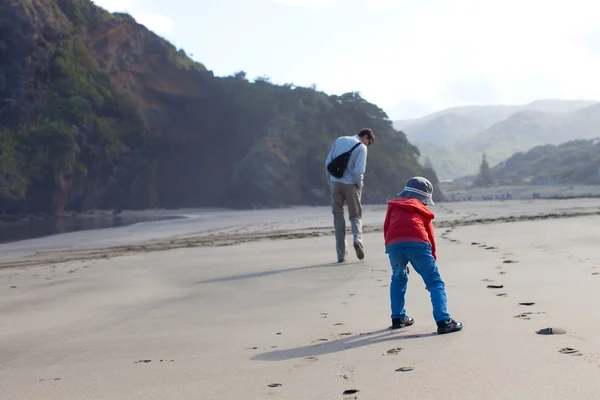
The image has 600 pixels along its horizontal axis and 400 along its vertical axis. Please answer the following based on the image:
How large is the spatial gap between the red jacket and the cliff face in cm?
3200

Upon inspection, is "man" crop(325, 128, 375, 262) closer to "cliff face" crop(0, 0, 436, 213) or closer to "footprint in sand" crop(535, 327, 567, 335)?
"footprint in sand" crop(535, 327, 567, 335)

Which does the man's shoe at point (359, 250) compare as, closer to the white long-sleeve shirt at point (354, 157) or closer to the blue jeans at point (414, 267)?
the white long-sleeve shirt at point (354, 157)

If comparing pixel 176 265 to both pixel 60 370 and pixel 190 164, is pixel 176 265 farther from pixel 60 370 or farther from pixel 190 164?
pixel 190 164

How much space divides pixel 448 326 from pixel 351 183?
14.4 feet

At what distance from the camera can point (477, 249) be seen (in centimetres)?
801

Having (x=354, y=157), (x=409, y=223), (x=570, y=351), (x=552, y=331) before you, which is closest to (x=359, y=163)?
(x=354, y=157)

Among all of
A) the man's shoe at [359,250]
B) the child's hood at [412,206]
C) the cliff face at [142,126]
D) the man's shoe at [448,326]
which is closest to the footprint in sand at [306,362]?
the man's shoe at [448,326]

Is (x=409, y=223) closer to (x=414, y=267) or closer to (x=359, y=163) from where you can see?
(x=414, y=267)

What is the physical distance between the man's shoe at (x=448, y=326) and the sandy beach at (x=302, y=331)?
0.05m

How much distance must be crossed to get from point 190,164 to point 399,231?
43.5 meters

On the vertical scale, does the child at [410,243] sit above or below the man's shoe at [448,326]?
above

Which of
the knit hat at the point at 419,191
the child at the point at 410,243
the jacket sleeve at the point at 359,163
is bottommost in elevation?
the child at the point at 410,243

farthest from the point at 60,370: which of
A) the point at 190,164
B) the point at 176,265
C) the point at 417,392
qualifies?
the point at 190,164

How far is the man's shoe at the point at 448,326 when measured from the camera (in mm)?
3633
